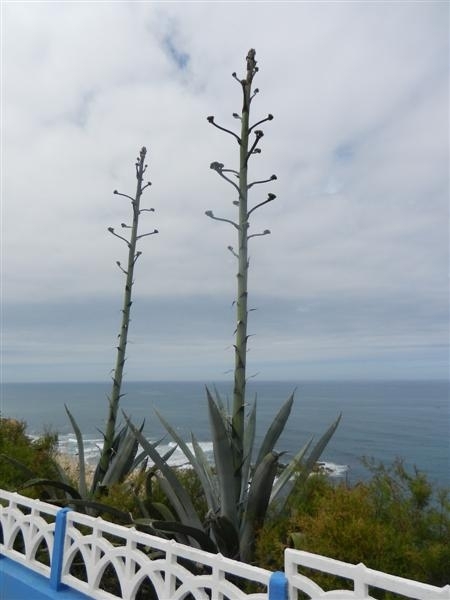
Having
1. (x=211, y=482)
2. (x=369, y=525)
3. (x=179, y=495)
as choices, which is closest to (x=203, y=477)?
(x=211, y=482)

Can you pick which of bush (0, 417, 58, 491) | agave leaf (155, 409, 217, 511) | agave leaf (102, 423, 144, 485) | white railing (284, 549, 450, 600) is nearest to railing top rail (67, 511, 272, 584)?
white railing (284, 549, 450, 600)

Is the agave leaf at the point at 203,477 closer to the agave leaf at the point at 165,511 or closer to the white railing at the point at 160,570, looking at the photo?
the agave leaf at the point at 165,511

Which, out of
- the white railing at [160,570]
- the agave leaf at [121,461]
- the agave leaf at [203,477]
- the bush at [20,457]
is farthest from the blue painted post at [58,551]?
the agave leaf at [121,461]

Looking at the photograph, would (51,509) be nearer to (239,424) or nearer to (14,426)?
(239,424)

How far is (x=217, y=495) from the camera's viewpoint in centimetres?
439

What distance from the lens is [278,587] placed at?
2434mm

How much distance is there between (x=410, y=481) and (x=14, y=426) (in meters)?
8.01

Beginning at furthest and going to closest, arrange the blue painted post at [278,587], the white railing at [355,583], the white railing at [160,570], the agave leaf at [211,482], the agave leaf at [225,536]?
the agave leaf at [211,482] → the agave leaf at [225,536] → the blue painted post at [278,587] → the white railing at [160,570] → the white railing at [355,583]

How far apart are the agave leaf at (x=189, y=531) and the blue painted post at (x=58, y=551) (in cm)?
77

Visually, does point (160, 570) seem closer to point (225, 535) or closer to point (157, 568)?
point (157, 568)

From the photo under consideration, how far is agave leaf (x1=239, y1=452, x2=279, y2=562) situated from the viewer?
380 cm

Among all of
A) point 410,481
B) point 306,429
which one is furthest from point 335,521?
point 306,429

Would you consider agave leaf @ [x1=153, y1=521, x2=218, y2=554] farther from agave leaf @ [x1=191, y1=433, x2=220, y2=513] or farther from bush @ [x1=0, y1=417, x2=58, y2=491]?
bush @ [x1=0, y1=417, x2=58, y2=491]

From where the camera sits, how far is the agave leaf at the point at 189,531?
351 centimetres
